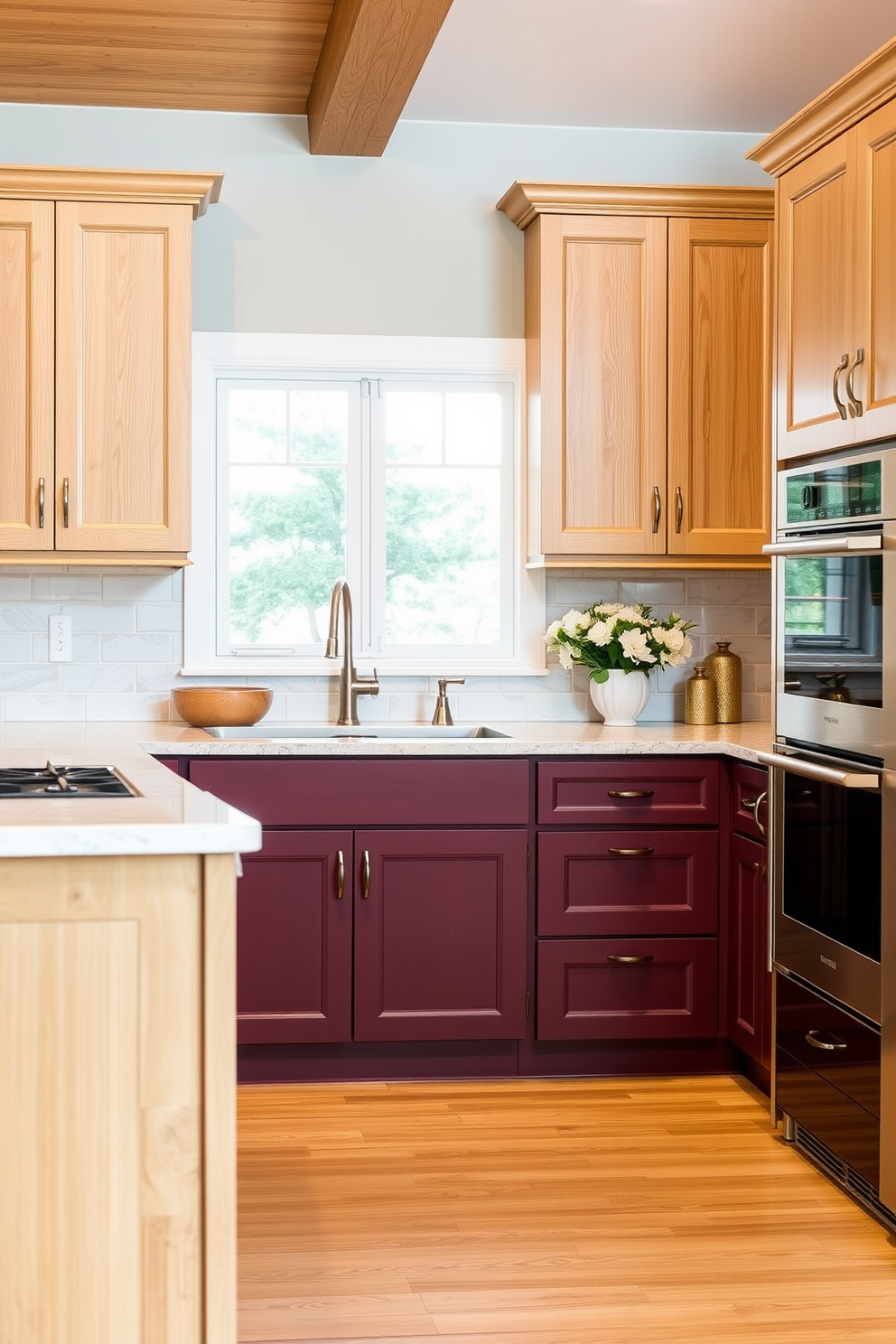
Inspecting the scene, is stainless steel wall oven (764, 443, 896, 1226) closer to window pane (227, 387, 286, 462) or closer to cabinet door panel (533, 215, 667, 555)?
cabinet door panel (533, 215, 667, 555)

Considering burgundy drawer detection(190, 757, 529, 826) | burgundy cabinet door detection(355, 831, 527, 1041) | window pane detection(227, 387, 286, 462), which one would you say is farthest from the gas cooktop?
window pane detection(227, 387, 286, 462)

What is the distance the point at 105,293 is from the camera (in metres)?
3.86

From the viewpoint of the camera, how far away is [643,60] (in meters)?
3.83

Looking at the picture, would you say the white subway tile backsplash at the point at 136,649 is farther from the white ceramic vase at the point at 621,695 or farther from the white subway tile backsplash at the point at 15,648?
the white ceramic vase at the point at 621,695

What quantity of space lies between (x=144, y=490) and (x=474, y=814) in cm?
124

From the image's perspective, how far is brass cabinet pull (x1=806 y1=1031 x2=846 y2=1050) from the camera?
293 cm

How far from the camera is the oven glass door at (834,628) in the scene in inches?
108

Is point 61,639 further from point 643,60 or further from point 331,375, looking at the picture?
point 643,60

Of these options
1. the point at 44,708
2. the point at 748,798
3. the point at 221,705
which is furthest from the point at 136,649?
the point at 748,798

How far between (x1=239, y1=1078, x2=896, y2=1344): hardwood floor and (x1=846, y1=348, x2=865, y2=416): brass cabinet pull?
5.25 feet

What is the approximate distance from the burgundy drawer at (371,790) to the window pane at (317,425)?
1.08 meters

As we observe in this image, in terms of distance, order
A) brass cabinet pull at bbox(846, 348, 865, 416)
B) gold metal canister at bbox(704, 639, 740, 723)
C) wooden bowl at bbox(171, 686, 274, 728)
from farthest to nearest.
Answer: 1. gold metal canister at bbox(704, 639, 740, 723)
2. wooden bowl at bbox(171, 686, 274, 728)
3. brass cabinet pull at bbox(846, 348, 865, 416)

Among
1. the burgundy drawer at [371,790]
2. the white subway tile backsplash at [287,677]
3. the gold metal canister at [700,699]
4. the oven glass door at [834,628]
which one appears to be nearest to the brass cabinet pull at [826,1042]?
the oven glass door at [834,628]

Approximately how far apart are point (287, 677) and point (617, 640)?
985 millimetres
